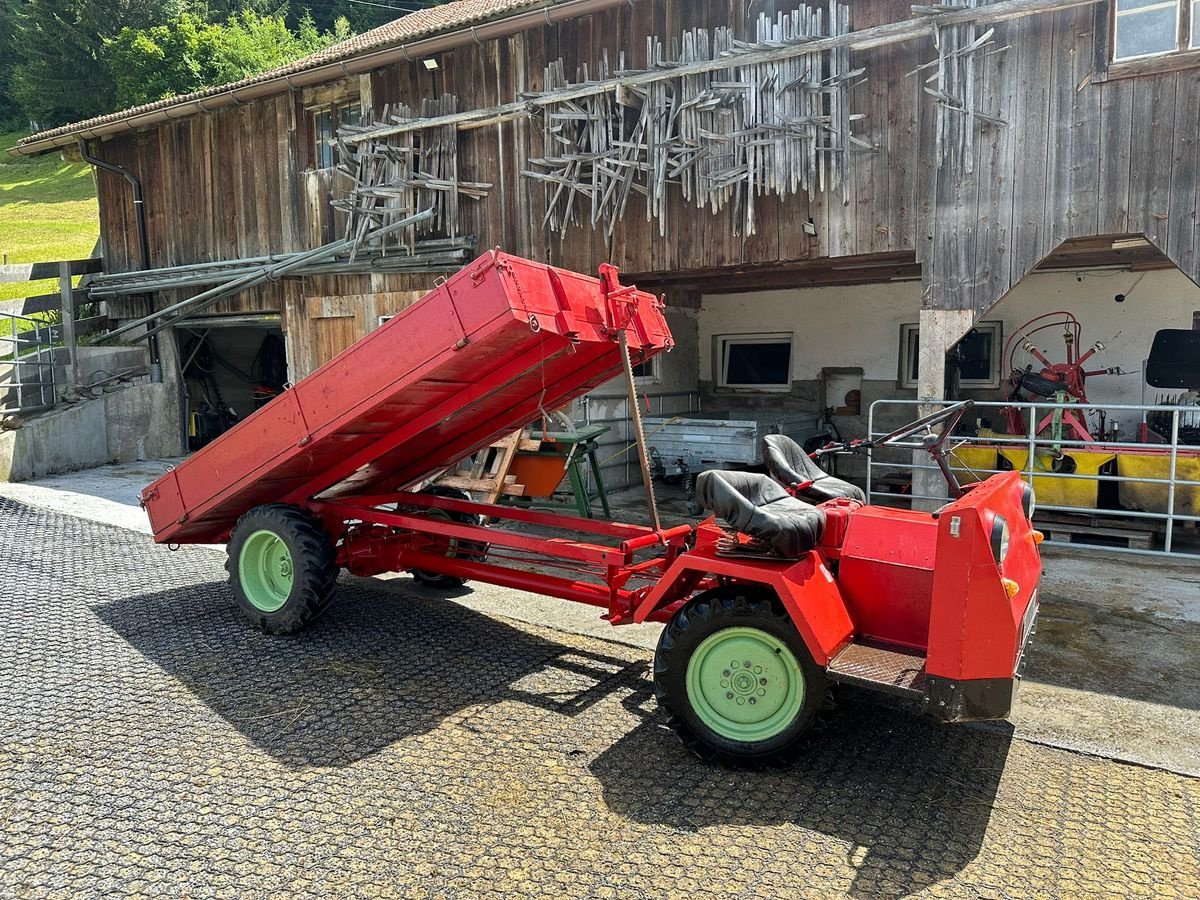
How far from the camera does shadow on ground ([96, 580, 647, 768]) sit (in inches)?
150

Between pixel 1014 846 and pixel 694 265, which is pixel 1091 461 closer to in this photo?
pixel 694 265

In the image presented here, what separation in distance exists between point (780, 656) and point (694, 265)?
5982 mm

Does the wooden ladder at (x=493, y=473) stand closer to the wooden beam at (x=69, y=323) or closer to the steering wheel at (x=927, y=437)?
the steering wheel at (x=927, y=437)

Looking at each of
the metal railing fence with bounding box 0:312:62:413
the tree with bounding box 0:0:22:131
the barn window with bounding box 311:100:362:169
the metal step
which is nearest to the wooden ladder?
the barn window with bounding box 311:100:362:169

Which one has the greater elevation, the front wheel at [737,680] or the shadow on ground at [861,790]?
the front wheel at [737,680]

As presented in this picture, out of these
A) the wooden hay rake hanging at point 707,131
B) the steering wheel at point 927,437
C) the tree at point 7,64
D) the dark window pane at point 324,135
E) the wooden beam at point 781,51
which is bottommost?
the steering wheel at point 927,437

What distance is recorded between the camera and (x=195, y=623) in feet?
17.3

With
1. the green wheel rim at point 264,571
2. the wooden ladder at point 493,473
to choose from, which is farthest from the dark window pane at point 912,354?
the green wheel rim at point 264,571

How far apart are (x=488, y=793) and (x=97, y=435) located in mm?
12237

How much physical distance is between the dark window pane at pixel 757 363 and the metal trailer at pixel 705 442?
1.82 meters

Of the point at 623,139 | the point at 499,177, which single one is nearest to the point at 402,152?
the point at 499,177

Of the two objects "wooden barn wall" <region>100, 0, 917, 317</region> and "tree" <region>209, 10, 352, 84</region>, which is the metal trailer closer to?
"wooden barn wall" <region>100, 0, 917, 317</region>

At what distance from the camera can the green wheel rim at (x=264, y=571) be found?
5.16m

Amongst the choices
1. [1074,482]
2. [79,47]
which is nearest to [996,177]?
[1074,482]
